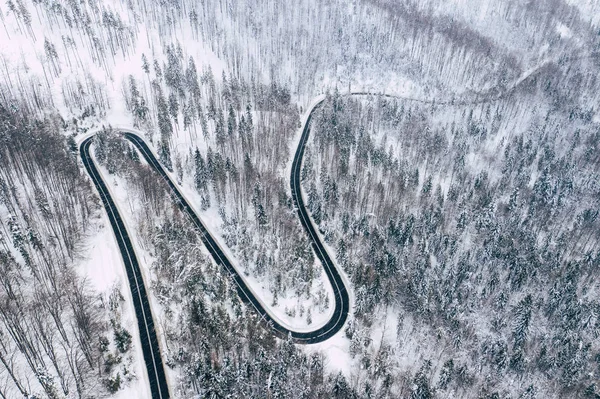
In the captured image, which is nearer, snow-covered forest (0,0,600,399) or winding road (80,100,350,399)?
winding road (80,100,350,399)

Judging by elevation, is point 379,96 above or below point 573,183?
above

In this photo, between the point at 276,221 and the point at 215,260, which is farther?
the point at 276,221

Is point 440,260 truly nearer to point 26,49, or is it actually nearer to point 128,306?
point 128,306

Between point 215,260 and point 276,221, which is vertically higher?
point 276,221

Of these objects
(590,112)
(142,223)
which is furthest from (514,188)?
(142,223)
